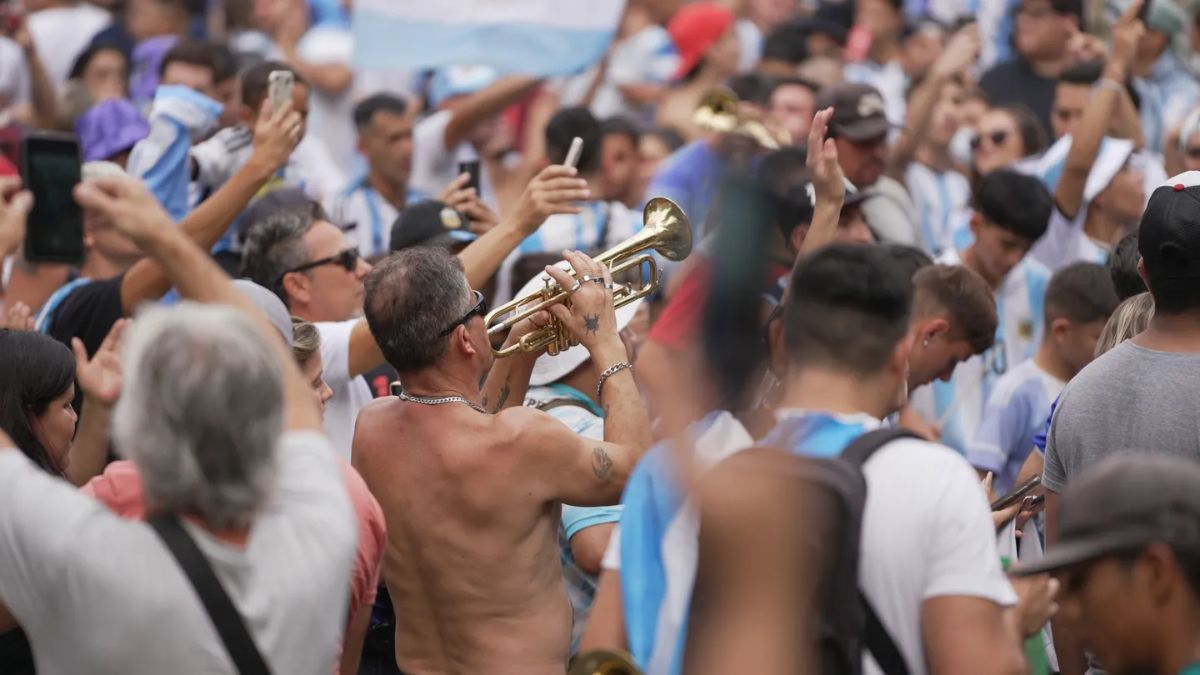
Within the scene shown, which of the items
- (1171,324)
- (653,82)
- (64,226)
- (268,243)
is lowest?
(653,82)

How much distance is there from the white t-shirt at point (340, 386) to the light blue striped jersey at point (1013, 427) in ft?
7.86

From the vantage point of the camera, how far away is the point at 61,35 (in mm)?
13148

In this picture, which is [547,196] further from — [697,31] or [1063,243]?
[697,31]

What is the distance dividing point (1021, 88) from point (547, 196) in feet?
25.6

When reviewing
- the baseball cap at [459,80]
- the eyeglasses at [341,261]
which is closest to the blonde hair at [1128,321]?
the eyeglasses at [341,261]

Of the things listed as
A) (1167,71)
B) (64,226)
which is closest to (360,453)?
(64,226)

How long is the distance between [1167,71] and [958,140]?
5.85ft

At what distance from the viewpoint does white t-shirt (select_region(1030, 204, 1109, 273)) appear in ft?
29.0

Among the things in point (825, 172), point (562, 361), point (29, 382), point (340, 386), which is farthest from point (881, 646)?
point (340, 386)

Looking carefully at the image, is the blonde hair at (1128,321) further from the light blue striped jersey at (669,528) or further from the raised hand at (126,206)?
the raised hand at (126,206)

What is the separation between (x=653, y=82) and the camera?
1405 centimetres

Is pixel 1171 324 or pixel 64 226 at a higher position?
pixel 1171 324

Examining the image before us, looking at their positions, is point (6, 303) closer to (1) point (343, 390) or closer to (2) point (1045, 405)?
(1) point (343, 390)

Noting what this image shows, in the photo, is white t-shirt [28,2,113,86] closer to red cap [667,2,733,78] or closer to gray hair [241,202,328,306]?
red cap [667,2,733,78]
